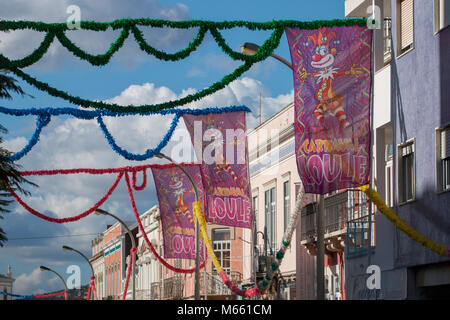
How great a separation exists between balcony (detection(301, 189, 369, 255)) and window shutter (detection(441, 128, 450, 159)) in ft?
Answer: 22.3

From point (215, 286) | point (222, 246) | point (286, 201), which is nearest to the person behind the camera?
point (286, 201)

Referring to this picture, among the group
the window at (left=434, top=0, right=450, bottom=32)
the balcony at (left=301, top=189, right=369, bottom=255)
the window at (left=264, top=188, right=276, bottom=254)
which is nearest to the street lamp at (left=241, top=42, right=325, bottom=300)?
the window at (left=434, top=0, right=450, bottom=32)

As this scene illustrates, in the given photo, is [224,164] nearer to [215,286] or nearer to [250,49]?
[250,49]

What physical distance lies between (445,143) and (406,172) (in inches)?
94.5

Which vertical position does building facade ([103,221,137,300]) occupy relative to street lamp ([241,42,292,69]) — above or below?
below

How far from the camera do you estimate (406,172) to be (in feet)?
77.5

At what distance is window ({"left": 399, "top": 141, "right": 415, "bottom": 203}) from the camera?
2322 centimetres

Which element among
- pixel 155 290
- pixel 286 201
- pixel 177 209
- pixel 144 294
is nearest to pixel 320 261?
pixel 177 209

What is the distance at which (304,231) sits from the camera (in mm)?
35344

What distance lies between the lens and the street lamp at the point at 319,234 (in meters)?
19.5

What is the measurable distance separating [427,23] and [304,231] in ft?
47.5

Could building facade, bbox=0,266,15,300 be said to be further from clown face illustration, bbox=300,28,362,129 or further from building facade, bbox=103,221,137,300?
clown face illustration, bbox=300,28,362,129
